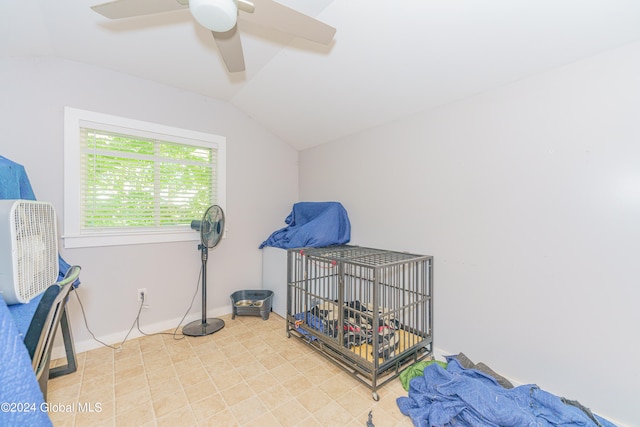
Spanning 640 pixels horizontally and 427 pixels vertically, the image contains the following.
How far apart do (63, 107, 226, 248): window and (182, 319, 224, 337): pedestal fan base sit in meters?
0.85

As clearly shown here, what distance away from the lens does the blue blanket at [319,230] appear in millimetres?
2678

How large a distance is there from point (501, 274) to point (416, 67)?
1.51 meters

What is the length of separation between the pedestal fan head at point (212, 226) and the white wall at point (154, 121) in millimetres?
358

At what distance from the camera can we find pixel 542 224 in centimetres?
158

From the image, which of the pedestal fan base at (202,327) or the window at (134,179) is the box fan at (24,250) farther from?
the pedestal fan base at (202,327)

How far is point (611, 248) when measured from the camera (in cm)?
→ 137

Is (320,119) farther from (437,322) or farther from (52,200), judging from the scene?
(52,200)

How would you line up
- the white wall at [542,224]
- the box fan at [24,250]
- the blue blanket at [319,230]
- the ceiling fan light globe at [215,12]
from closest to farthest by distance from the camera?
1. the box fan at [24,250]
2. the ceiling fan light globe at [215,12]
3. the white wall at [542,224]
4. the blue blanket at [319,230]

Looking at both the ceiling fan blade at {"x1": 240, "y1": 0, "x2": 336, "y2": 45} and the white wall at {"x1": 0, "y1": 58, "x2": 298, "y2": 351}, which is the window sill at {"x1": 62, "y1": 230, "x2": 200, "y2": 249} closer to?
the white wall at {"x1": 0, "y1": 58, "x2": 298, "y2": 351}

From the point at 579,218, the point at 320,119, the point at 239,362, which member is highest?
the point at 320,119

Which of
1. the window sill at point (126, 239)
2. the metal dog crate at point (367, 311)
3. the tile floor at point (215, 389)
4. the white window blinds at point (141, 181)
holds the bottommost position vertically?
the tile floor at point (215, 389)

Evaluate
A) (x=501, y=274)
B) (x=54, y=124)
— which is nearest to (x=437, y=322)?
(x=501, y=274)

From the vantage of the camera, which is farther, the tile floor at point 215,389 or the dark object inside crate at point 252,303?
the dark object inside crate at point 252,303

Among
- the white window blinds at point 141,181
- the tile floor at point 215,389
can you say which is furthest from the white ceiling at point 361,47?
the tile floor at point 215,389
